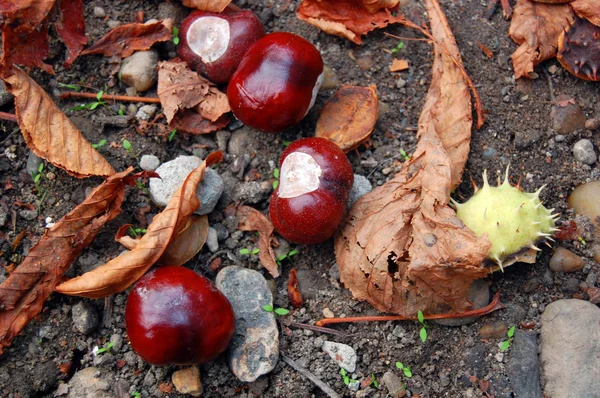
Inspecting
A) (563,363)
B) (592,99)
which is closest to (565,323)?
(563,363)

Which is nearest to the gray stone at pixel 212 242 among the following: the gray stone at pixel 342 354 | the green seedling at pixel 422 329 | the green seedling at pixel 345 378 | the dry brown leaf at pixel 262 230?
the dry brown leaf at pixel 262 230

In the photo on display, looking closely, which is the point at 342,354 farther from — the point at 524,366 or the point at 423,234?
the point at 524,366

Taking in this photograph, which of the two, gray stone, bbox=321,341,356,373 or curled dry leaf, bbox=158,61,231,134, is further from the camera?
curled dry leaf, bbox=158,61,231,134

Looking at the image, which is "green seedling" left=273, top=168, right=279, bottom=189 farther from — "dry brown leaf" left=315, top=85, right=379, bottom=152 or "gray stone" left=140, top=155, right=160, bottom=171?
"gray stone" left=140, top=155, right=160, bottom=171

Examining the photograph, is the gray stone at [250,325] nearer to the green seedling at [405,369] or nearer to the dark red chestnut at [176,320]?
the dark red chestnut at [176,320]

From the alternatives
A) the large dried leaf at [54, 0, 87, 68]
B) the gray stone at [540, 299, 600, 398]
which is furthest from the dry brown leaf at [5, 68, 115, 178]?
the gray stone at [540, 299, 600, 398]
